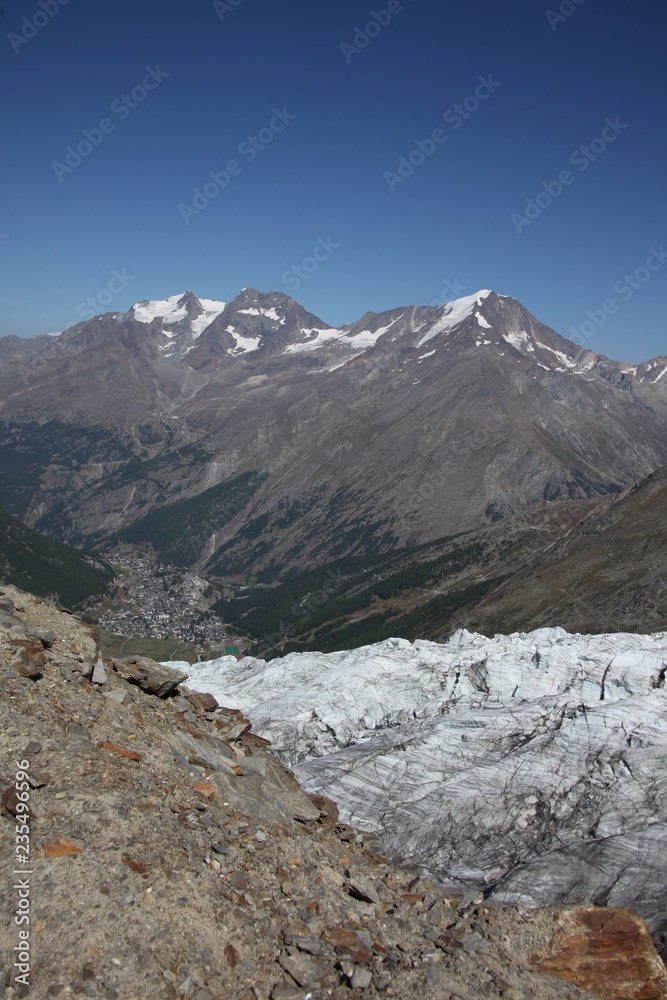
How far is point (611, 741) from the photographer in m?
35.5

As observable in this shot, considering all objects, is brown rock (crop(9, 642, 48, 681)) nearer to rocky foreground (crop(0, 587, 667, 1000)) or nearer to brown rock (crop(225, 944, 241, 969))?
rocky foreground (crop(0, 587, 667, 1000))

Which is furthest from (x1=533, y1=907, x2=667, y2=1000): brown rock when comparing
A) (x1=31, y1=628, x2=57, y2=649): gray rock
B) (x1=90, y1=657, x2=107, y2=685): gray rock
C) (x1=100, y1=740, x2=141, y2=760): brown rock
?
(x1=31, y1=628, x2=57, y2=649): gray rock

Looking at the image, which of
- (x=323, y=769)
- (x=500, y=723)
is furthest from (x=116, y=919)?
(x=500, y=723)

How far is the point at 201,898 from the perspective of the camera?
1594cm

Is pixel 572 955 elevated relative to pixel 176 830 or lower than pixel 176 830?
lower

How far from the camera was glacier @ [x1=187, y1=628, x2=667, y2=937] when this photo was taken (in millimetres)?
27594

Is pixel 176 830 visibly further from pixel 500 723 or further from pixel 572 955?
pixel 500 723

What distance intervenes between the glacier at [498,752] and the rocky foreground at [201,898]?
756cm

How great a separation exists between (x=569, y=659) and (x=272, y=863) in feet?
118

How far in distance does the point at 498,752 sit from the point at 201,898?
25.8 metres

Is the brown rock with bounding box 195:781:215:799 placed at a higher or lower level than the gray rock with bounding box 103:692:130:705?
lower

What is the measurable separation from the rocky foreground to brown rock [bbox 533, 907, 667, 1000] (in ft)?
0.15

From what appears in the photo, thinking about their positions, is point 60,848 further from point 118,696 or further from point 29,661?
point 29,661

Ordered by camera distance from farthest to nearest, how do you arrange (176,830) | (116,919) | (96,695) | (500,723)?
(500,723) → (96,695) → (176,830) → (116,919)
